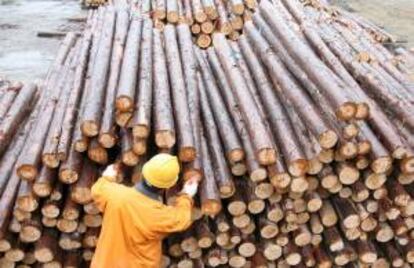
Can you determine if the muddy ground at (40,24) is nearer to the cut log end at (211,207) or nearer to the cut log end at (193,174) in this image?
the cut log end at (193,174)

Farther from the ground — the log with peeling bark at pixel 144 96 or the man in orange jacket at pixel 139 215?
the log with peeling bark at pixel 144 96

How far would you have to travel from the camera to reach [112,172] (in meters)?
7.34

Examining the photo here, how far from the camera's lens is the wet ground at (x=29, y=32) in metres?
13.0

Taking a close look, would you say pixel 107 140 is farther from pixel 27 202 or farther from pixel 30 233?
pixel 30 233

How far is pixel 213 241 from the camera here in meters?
7.66

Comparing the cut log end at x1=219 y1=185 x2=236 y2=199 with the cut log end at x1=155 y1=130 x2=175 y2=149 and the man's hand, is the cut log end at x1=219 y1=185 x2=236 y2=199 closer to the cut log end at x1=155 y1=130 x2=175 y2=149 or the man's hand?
the cut log end at x1=155 y1=130 x2=175 y2=149

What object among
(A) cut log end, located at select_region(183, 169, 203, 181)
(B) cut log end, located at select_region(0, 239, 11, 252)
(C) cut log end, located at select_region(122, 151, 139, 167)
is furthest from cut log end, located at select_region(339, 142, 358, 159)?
(B) cut log end, located at select_region(0, 239, 11, 252)

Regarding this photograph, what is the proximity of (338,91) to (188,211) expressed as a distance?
2.20 metres

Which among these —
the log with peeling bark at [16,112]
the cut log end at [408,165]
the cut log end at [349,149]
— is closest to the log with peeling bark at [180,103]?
the cut log end at [349,149]

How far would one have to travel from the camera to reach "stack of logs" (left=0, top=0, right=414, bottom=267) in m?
7.37

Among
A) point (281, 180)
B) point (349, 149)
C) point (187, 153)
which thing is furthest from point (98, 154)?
point (349, 149)

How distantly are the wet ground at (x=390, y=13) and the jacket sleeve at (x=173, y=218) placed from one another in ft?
35.7

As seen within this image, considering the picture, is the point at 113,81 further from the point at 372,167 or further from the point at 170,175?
the point at 372,167

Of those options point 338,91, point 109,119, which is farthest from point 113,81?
point 338,91
